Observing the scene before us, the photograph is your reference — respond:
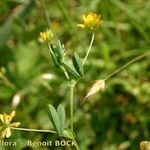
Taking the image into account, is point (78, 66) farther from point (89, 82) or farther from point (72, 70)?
point (89, 82)

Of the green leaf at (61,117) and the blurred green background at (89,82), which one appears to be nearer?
the green leaf at (61,117)

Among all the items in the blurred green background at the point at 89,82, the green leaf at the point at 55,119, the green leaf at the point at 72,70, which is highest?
the blurred green background at the point at 89,82

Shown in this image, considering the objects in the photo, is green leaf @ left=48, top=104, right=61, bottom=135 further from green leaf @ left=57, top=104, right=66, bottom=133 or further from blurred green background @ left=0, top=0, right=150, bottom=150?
blurred green background @ left=0, top=0, right=150, bottom=150

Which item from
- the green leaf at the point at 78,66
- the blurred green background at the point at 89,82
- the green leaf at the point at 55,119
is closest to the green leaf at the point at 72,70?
the green leaf at the point at 78,66

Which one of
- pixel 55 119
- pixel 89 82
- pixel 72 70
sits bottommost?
pixel 55 119

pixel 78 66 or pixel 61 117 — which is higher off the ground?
pixel 78 66

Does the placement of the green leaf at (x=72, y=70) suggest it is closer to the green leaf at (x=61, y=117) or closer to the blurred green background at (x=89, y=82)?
the green leaf at (x=61, y=117)

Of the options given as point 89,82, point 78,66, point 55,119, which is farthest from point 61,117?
point 89,82

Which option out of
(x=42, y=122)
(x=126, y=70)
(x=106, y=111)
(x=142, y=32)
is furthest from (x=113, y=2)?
(x=42, y=122)
